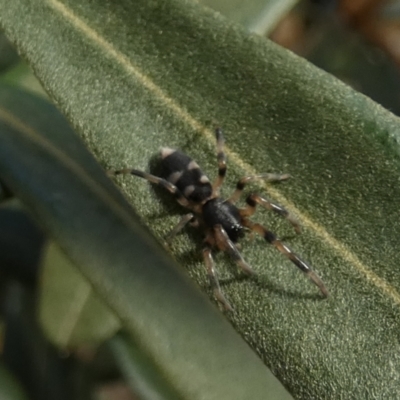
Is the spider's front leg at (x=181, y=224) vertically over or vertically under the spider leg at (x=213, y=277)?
under

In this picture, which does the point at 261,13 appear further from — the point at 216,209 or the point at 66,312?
the point at 66,312

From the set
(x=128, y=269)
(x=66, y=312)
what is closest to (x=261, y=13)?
(x=128, y=269)

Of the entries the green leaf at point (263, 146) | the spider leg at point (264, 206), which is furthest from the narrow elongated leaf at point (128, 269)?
the spider leg at point (264, 206)

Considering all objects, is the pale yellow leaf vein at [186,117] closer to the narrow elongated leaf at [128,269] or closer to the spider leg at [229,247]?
the spider leg at [229,247]

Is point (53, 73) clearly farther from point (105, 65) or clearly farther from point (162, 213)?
point (162, 213)

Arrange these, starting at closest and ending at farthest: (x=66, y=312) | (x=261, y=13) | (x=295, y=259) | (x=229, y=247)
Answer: (x=295, y=259) < (x=229, y=247) < (x=261, y=13) < (x=66, y=312)

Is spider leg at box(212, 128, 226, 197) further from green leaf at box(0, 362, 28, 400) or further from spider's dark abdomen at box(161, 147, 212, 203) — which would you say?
green leaf at box(0, 362, 28, 400)

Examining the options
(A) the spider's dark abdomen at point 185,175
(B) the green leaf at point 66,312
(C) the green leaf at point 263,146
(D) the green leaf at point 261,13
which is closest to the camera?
(C) the green leaf at point 263,146
